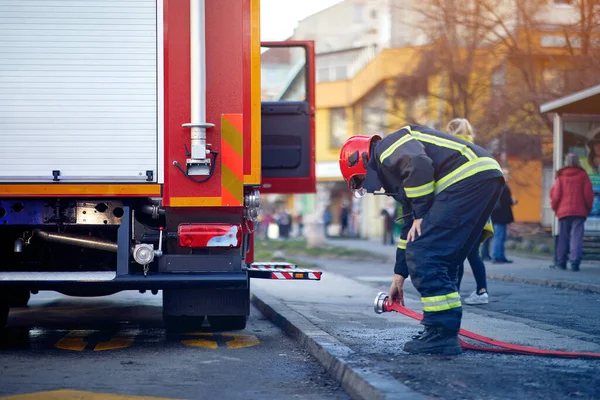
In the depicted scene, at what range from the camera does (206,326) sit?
9.64m

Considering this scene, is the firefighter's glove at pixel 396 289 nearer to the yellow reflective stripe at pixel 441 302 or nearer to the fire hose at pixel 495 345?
the fire hose at pixel 495 345

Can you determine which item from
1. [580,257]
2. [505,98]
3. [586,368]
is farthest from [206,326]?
[505,98]

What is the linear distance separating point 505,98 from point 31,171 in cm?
1730

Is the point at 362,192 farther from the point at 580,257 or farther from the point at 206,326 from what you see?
the point at 580,257

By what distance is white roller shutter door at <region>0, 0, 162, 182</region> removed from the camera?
7.57 metres

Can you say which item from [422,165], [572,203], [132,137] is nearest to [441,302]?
[422,165]

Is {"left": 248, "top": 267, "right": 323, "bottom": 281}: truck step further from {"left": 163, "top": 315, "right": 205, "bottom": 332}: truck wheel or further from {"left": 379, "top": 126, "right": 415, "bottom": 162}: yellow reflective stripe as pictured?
{"left": 379, "top": 126, "right": 415, "bottom": 162}: yellow reflective stripe

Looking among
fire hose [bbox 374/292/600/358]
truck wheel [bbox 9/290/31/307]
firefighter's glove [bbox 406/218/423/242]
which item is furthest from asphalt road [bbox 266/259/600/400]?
truck wheel [bbox 9/290/31/307]

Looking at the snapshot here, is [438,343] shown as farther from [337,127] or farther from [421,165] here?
[337,127]

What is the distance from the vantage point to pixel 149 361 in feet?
23.8

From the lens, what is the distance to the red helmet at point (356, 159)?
6977mm

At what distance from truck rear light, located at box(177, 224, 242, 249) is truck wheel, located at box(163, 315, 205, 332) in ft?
4.45

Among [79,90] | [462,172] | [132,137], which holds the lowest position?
[462,172]

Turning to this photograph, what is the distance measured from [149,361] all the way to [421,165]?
2.39m
